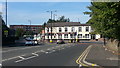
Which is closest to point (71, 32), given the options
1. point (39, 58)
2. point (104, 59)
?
point (39, 58)

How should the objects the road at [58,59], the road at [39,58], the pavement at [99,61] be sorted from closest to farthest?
the pavement at [99,61]
the road at [58,59]
the road at [39,58]

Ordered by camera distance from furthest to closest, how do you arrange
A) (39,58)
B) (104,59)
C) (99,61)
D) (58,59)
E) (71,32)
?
(71,32) < (39,58) < (104,59) < (58,59) < (99,61)

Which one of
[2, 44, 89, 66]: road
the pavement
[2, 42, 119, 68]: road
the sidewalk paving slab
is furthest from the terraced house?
the pavement

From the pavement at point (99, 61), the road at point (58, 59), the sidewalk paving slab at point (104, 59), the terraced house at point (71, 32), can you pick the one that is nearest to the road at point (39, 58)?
→ the road at point (58, 59)

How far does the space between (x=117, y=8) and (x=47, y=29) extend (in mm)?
97978

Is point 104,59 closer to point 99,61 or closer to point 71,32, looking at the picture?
point 99,61

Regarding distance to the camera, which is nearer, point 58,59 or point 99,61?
point 99,61

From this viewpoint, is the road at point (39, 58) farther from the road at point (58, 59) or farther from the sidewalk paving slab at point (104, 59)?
the sidewalk paving slab at point (104, 59)

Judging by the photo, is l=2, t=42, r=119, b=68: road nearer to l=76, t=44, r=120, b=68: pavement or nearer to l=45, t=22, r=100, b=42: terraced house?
l=76, t=44, r=120, b=68: pavement

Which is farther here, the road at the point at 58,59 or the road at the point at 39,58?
the road at the point at 39,58

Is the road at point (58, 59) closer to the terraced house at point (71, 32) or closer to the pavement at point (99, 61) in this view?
the pavement at point (99, 61)

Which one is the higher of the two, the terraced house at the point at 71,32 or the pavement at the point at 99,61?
the terraced house at the point at 71,32

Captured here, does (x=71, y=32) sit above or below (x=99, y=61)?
above

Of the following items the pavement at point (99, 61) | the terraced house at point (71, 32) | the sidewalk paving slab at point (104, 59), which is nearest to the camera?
the pavement at point (99, 61)
